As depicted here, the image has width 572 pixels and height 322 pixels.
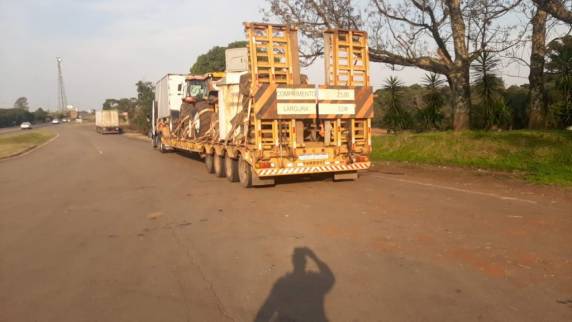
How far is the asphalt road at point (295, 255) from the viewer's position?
14.4ft

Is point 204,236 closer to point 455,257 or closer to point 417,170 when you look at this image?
Result: point 455,257

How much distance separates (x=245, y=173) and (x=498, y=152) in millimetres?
7190

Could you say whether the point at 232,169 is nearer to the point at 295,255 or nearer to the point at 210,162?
the point at 210,162

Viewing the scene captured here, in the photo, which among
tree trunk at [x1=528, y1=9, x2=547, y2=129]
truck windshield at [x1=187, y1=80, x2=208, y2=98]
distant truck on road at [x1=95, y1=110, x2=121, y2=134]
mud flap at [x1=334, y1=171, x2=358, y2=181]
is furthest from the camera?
distant truck on road at [x1=95, y1=110, x2=121, y2=134]

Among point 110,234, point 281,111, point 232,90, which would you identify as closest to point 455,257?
point 110,234

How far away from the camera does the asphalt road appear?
4.38m

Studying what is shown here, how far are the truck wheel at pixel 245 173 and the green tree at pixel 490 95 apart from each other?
10555 mm

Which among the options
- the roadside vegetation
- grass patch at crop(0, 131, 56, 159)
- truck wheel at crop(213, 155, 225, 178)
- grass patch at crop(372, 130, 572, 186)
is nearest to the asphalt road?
grass patch at crop(372, 130, 572, 186)

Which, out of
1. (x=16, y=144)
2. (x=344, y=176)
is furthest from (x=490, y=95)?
(x=16, y=144)

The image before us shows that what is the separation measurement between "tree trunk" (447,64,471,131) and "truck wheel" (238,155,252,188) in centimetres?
1005

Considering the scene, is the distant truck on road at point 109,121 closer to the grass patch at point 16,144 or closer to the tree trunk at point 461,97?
the grass patch at point 16,144

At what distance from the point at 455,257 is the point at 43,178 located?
1306cm

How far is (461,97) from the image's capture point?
18312 millimetres

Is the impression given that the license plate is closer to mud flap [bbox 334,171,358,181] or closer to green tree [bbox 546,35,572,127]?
mud flap [bbox 334,171,358,181]
